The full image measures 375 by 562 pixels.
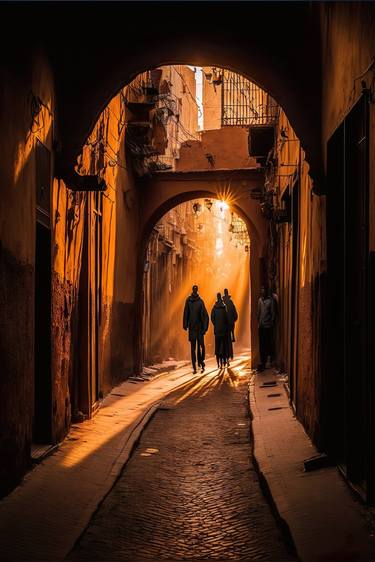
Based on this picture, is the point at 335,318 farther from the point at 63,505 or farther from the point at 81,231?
the point at 81,231

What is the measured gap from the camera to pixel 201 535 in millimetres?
5711

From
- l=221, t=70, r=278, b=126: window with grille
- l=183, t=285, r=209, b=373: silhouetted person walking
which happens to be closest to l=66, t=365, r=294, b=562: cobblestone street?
l=183, t=285, r=209, b=373: silhouetted person walking

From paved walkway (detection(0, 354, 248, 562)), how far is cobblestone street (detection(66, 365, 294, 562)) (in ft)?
0.39

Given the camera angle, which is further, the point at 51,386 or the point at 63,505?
the point at 51,386

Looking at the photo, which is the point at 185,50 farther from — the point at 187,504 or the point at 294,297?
the point at 187,504

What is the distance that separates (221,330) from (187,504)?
13.0 meters

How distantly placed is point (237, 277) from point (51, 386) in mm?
45916

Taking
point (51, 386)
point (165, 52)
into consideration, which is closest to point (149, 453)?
point (51, 386)

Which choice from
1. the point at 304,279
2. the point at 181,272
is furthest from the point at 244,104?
the point at 304,279

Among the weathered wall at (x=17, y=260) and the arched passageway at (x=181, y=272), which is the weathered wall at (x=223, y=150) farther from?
the weathered wall at (x=17, y=260)

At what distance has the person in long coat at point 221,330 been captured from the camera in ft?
64.2

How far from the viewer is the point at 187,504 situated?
261 inches

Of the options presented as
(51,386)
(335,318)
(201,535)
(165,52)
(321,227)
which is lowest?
(201,535)

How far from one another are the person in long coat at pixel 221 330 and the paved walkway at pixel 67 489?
7892 millimetres
